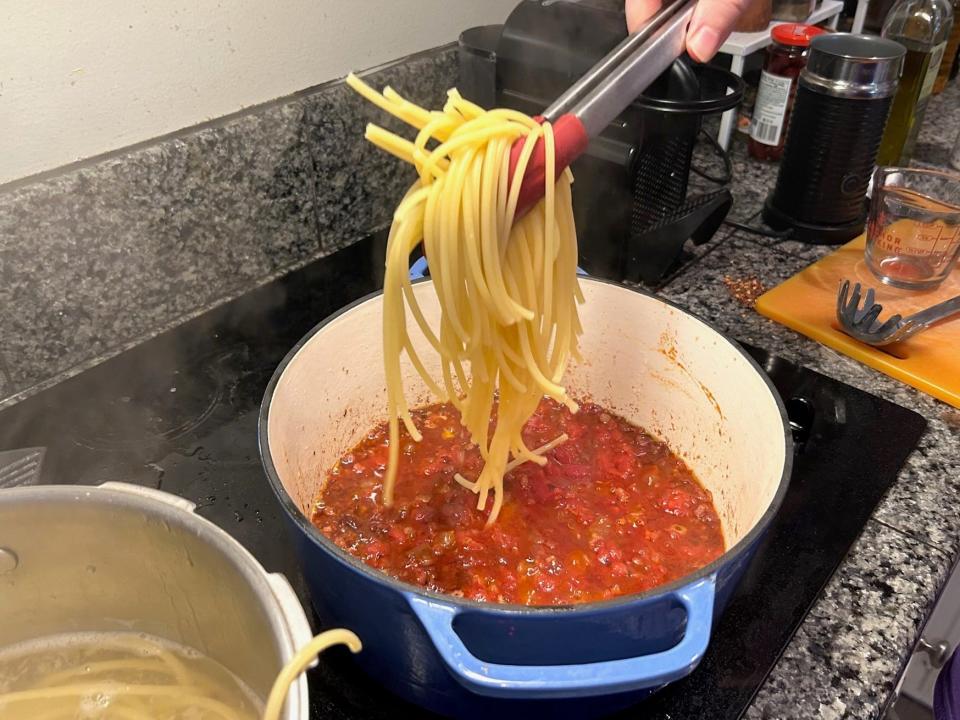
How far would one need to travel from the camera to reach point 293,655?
56 centimetres

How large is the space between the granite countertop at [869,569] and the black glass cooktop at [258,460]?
0.03m

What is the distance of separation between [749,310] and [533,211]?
0.69 m

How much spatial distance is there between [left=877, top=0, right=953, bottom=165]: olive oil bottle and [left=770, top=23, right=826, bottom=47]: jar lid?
0.21m

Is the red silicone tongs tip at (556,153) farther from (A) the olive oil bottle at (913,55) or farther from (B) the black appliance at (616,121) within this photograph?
(A) the olive oil bottle at (913,55)

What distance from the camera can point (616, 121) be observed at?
4.35 feet

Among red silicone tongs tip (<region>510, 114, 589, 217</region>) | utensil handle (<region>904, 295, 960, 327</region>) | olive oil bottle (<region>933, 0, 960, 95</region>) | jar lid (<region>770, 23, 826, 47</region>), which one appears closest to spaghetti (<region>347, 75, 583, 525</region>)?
red silicone tongs tip (<region>510, 114, 589, 217</region>)

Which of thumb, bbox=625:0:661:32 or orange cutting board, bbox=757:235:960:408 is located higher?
thumb, bbox=625:0:661:32

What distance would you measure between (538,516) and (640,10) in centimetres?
81

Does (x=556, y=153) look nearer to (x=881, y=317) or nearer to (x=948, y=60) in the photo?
(x=881, y=317)

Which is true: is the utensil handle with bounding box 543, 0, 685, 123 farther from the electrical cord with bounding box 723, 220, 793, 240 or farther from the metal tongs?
the electrical cord with bounding box 723, 220, 793, 240

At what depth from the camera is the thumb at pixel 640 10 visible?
124cm

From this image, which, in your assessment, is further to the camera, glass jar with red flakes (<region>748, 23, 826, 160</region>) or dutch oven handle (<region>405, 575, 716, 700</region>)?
glass jar with red flakes (<region>748, 23, 826, 160</region>)

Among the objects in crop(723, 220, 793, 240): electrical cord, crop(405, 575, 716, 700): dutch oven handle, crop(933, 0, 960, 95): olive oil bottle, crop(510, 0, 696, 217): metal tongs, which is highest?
crop(510, 0, 696, 217): metal tongs

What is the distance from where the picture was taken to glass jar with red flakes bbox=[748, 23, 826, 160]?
1.69m
